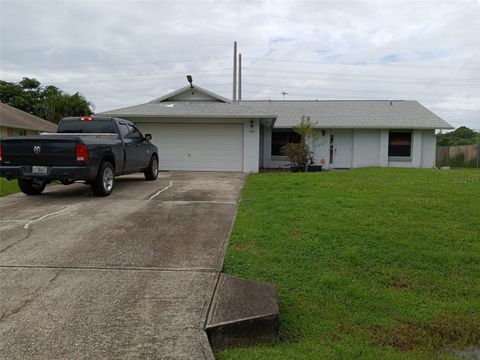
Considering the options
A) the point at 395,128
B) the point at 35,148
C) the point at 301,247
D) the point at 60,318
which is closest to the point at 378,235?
the point at 301,247

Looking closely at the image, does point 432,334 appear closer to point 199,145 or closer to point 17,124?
point 199,145

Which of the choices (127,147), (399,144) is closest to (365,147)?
(399,144)

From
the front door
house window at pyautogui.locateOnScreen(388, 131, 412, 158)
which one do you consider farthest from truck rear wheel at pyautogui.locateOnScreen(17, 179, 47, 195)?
house window at pyautogui.locateOnScreen(388, 131, 412, 158)

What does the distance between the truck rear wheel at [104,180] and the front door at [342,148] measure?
15332mm

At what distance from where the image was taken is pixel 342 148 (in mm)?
23047

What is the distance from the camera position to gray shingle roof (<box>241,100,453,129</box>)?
875 inches

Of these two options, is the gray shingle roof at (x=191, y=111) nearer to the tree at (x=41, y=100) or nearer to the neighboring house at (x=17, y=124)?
the neighboring house at (x=17, y=124)

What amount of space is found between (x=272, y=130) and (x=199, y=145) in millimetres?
6228

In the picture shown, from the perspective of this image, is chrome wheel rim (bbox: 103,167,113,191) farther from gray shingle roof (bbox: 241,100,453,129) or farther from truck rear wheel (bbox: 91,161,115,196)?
gray shingle roof (bbox: 241,100,453,129)

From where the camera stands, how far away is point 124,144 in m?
10.9

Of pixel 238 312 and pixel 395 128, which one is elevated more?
pixel 395 128

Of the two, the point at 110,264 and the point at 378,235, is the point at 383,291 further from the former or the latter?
the point at 110,264

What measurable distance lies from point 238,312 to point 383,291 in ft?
5.74

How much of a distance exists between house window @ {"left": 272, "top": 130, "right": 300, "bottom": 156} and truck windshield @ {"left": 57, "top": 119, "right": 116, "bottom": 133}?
1317 cm
